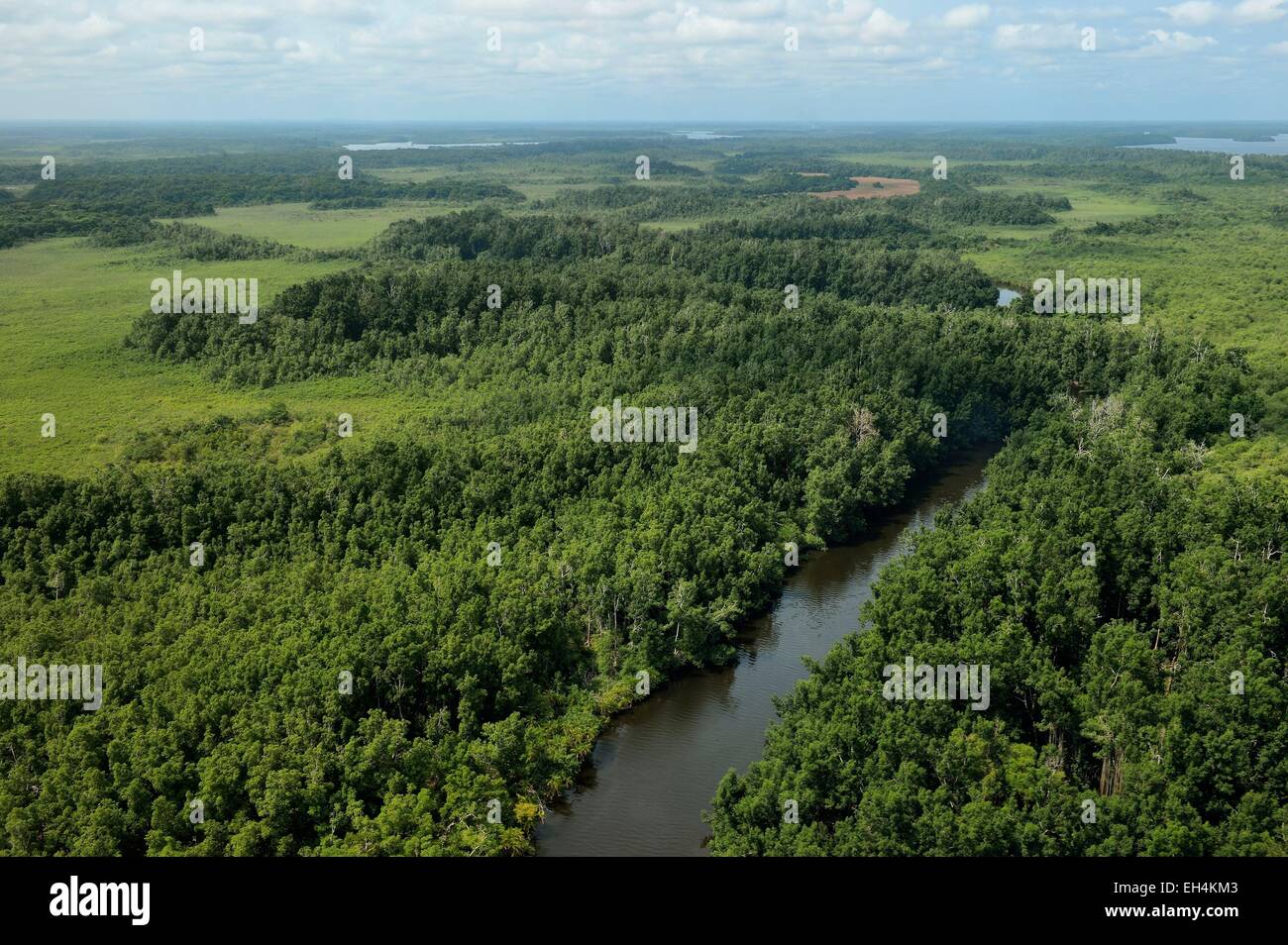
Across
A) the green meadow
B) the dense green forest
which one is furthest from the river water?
the green meadow

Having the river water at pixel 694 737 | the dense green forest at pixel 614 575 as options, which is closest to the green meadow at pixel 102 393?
the dense green forest at pixel 614 575

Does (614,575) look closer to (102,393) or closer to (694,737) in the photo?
(694,737)

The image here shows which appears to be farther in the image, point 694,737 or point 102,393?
point 102,393

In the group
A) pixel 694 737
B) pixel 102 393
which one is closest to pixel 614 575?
pixel 694 737

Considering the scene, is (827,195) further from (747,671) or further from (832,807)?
(832,807)

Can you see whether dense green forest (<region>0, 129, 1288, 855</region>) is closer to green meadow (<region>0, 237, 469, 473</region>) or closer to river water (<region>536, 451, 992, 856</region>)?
green meadow (<region>0, 237, 469, 473</region>)

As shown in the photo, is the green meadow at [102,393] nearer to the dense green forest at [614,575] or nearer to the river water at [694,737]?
the dense green forest at [614,575]
